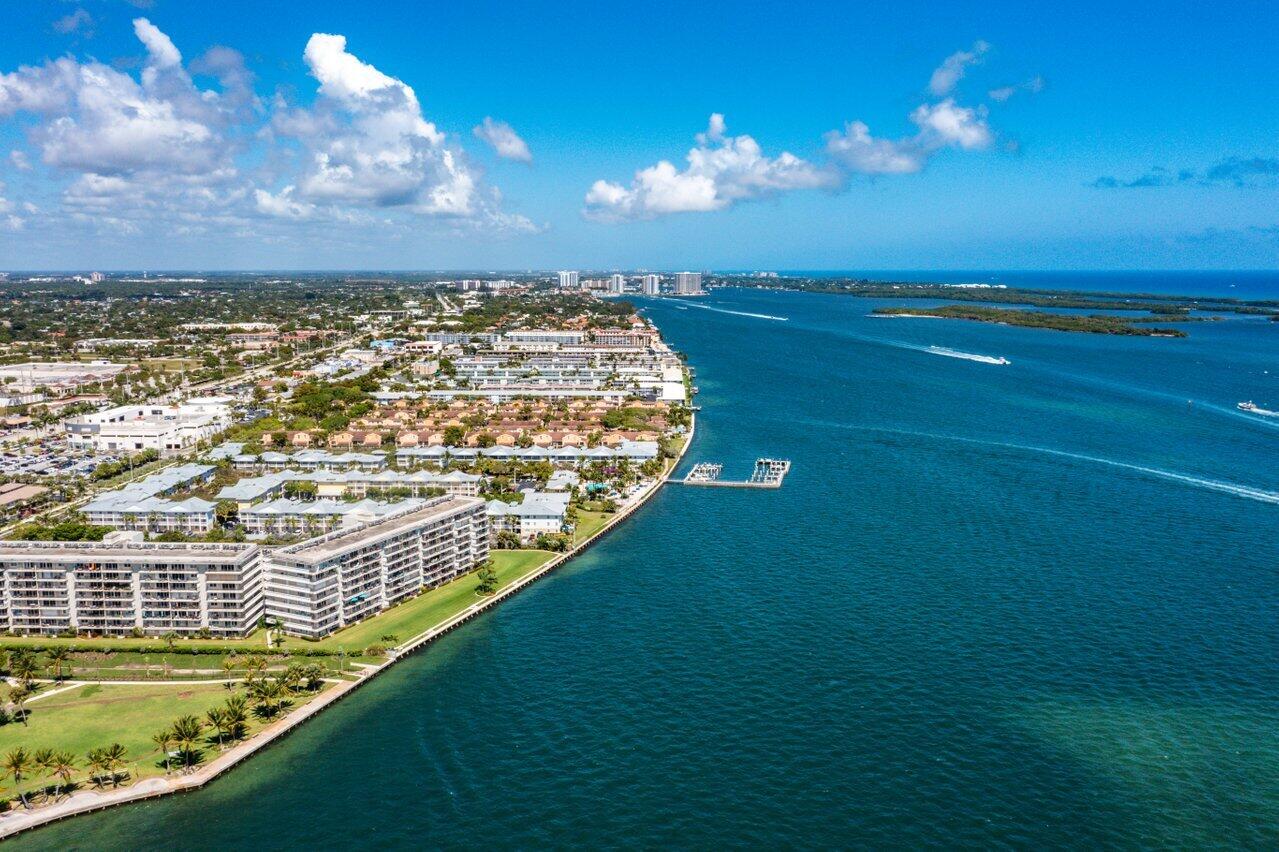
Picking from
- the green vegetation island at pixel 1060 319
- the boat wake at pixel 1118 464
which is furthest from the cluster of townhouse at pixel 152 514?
the green vegetation island at pixel 1060 319

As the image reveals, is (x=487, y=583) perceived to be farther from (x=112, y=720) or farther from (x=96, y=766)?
(x=96, y=766)

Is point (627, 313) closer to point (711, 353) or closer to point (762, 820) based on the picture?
point (711, 353)

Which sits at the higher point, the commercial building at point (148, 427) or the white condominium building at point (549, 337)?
the white condominium building at point (549, 337)

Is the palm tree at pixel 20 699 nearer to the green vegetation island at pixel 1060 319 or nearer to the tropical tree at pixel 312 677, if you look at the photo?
the tropical tree at pixel 312 677

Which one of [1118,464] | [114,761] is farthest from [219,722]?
[1118,464]

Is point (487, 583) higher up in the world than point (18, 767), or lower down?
higher up

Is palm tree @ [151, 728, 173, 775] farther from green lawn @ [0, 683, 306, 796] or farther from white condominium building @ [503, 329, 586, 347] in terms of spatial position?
white condominium building @ [503, 329, 586, 347]
